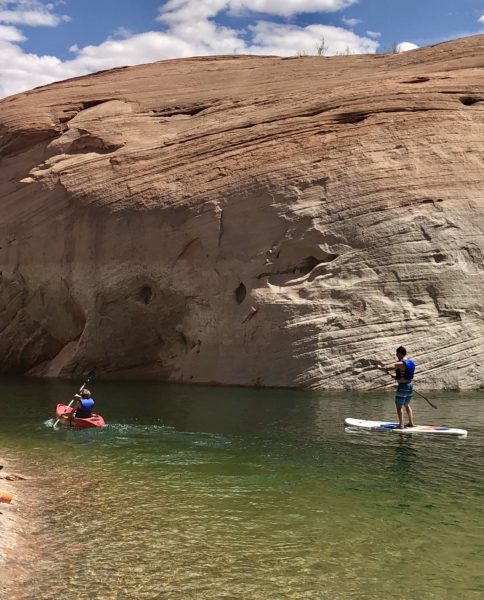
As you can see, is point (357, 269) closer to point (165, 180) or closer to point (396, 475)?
point (165, 180)

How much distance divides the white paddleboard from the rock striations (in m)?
6.43

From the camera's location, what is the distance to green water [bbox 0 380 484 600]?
652 cm

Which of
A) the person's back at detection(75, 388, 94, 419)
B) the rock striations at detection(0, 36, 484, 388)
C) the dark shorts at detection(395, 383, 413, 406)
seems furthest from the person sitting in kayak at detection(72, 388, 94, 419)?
the rock striations at detection(0, 36, 484, 388)

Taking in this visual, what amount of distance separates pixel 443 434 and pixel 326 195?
11302 mm

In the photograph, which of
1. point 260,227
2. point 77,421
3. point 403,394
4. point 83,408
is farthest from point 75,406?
point 260,227

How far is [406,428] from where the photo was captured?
14.1 m

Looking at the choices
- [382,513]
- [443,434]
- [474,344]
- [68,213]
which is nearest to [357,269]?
[474,344]

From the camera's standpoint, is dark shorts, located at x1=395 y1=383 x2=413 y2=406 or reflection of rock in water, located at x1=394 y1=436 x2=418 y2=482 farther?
dark shorts, located at x1=395 y1=383 x2=413 y2=406

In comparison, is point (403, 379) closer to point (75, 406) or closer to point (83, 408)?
point (83, 408)

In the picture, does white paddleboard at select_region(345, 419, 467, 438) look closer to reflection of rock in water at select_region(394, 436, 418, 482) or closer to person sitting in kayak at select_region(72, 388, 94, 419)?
reflection of rock in water at select_region(394, 436, 418, 482)

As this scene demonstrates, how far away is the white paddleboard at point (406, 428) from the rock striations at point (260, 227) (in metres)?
6.43

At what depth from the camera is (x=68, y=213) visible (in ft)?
89.3

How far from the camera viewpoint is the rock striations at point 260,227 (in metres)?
22.1

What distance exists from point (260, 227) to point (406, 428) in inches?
437
